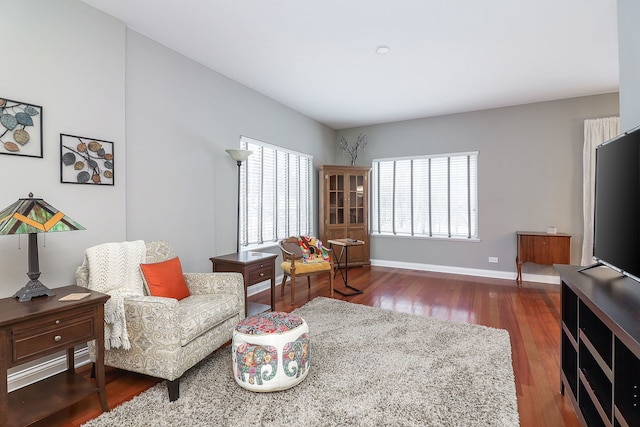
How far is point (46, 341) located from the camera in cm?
162

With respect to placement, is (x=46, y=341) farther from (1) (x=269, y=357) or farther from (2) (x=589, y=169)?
(2) (x=589, y=169)

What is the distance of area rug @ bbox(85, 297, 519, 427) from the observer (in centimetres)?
176

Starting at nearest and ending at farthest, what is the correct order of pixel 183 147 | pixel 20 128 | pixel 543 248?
pixel 20 128 < pixel 183 147 < pixel 543 248

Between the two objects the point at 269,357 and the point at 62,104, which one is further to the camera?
the point at 62,104

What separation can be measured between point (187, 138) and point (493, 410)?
3.52 meters

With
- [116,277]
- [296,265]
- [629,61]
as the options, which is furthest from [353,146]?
[116,277]

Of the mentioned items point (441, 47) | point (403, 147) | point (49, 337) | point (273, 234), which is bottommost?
point (49, 337)

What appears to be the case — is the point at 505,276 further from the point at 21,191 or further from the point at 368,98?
the point at 21,191

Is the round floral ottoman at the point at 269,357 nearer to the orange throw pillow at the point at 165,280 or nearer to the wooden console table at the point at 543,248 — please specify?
the orange throw pillow at the point at 165,280

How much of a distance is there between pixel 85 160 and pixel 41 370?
5.16 ft

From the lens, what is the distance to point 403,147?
19.3 feet

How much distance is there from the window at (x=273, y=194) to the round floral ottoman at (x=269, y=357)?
2245 mm

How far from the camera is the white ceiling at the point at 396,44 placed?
8.30ft

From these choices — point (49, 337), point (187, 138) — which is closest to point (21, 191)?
point (49, 337)
